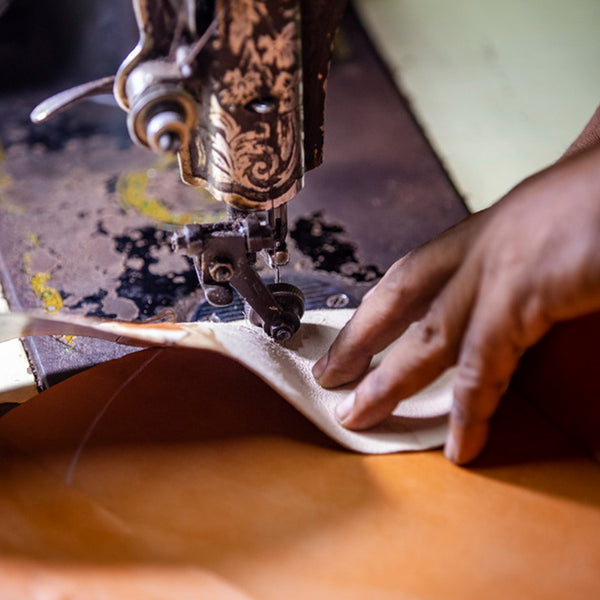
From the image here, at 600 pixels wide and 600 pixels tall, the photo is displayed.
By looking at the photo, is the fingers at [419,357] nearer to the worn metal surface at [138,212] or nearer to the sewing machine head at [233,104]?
the sewing machine head at [233,104]

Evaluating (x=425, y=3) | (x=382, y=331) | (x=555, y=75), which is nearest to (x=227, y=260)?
(x=382, y=331)

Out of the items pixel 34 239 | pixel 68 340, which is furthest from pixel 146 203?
pixel 68 340

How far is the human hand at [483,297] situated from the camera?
30.3 inches

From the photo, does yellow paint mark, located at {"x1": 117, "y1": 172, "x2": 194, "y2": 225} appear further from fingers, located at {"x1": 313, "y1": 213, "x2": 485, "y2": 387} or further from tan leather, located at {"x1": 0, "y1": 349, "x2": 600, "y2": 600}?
fingers, located at {"x1": 313, "y1": 213, "x2": 485, "y2": 387}

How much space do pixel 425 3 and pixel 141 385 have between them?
1.89 meters

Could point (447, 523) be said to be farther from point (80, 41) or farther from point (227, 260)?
point (80, 41)

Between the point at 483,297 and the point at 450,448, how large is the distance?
25 centimetres

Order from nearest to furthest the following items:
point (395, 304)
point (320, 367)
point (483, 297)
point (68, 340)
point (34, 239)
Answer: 1. point (483, 297)
2. point (395, 304)
3. point (320, 367)
4. point (68, 340)
5. point (34, 239)

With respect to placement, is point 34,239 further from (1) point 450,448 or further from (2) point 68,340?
(1) point 450,448

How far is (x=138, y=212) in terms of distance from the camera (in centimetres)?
142

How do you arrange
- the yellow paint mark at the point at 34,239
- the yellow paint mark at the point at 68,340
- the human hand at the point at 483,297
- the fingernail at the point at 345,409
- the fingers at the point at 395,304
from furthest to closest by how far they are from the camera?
the yellow paint mark at the point at 34,239, the yellow paint mark at the point at 68,340, the fingernail at the point at 345,409, the fingers at the point at 395,304, the human hand at the point at 483,297

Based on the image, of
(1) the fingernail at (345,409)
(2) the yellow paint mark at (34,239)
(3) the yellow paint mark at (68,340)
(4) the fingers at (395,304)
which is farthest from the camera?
(2) the yellow paint mark at (34,239)

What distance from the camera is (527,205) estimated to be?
2.63ft

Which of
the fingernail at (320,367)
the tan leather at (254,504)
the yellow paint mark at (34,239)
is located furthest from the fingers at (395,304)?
the yellow paint mark at (34,239)
